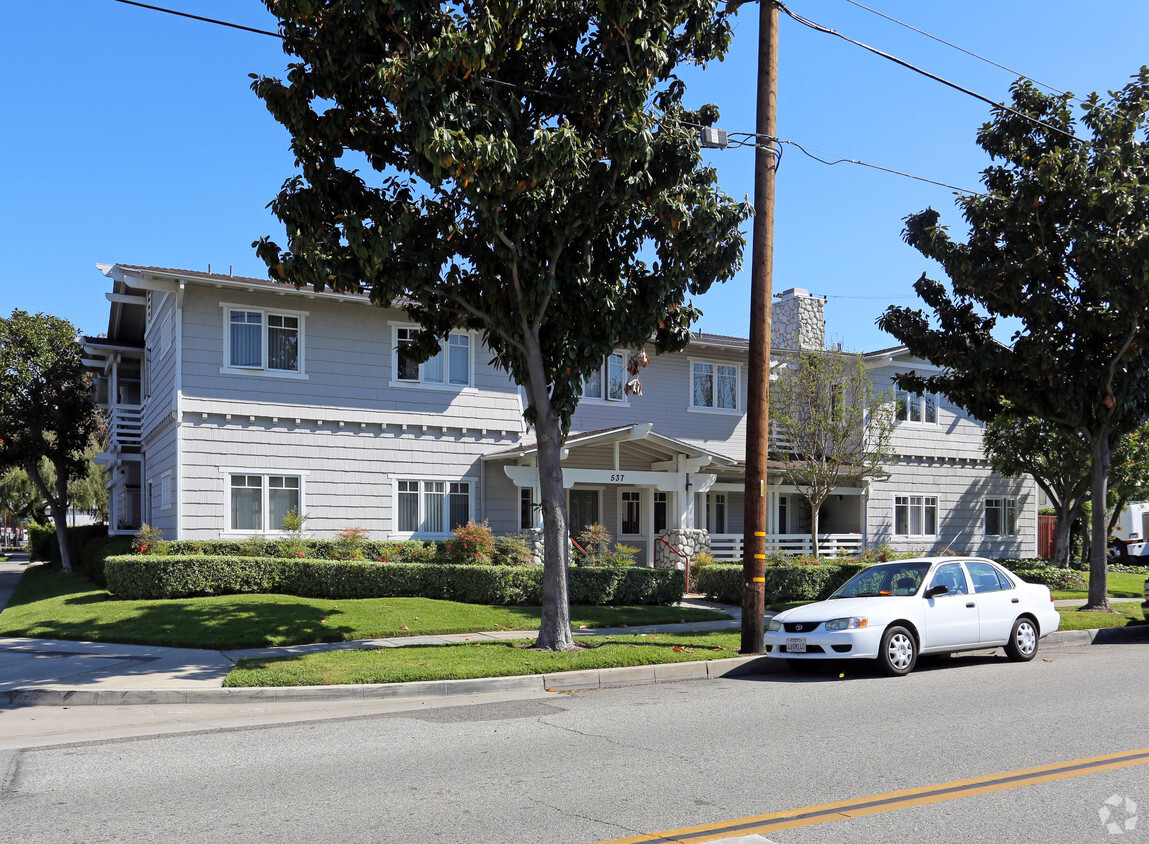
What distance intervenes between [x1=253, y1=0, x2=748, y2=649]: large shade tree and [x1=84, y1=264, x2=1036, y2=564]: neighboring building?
513 centimetres

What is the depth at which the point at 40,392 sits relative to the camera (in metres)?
26.3

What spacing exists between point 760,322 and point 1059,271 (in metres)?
8.00

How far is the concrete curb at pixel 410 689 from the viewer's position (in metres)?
10.1

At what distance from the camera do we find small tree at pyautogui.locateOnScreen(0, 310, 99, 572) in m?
25.8

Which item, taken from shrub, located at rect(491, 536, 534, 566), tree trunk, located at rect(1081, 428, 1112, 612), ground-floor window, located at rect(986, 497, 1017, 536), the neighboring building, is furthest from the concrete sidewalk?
ground-floor window, located at rect(986, 497, 1017, 536)

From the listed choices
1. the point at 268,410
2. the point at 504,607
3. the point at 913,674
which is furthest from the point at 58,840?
the point at 268,410

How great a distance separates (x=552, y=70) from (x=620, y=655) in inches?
314

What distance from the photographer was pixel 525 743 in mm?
7867

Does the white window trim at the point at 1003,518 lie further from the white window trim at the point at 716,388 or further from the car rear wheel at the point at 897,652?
the car rear wheel at the point at 897,652

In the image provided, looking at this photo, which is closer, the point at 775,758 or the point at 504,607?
the point at 775,758

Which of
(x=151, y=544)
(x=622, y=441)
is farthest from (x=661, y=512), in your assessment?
(x=151, y=544)

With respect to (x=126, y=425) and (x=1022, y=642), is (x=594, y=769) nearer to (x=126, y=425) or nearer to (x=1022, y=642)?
(x=1022, y=642)

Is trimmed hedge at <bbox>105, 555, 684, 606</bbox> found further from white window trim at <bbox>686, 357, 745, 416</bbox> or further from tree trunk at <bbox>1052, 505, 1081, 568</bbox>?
tree trunk at <bbox>1052, 505, 1081, 568</bbox>

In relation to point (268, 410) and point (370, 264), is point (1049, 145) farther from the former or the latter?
point (268, 410)
